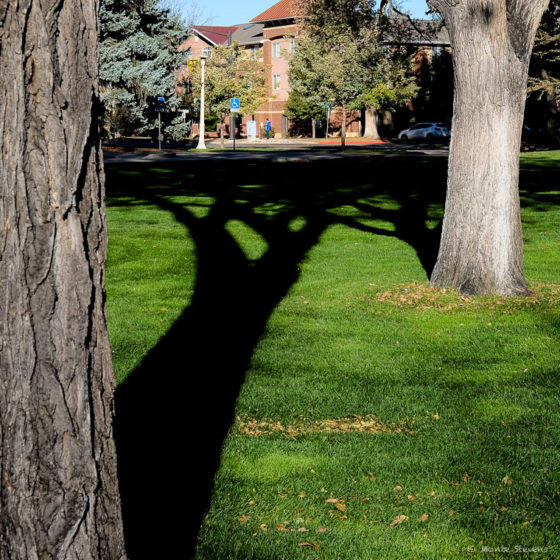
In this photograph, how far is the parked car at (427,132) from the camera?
58.0 meters

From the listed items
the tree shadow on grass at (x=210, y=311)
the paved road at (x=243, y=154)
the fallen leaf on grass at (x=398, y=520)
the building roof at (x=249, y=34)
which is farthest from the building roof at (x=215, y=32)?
the fallen leaf on grass at (x=398, y=520)

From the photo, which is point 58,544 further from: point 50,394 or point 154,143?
point 154,143

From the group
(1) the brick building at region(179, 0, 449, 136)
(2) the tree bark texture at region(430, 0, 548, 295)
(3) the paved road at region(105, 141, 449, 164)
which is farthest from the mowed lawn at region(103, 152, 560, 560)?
(1) the brick building at region(179, 0, 449, 136)

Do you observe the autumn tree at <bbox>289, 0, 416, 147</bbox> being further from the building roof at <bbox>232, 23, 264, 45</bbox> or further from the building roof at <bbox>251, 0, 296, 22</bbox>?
the building roof at <bbox>232, 23, 264, 45</bbox>

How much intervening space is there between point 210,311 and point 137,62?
39.0 meters

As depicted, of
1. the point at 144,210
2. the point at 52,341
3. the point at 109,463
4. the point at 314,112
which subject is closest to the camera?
the point at 52,341

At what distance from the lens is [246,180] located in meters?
23.2

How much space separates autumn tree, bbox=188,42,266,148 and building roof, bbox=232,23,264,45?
16.4m

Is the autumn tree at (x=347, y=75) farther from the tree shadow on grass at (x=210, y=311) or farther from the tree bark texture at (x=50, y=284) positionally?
the tree bark texture at (x=50, y=284)

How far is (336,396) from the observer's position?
235 inches

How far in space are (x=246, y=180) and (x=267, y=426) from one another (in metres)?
18.2

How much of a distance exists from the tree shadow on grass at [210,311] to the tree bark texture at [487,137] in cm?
235

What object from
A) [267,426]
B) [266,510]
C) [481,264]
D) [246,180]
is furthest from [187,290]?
[246,180]

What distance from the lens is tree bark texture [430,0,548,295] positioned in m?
8.55
